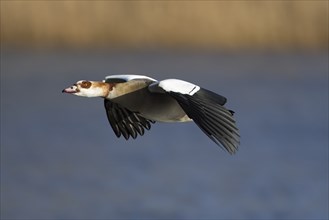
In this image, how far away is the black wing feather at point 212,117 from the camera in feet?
13.4

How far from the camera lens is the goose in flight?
4133 mm

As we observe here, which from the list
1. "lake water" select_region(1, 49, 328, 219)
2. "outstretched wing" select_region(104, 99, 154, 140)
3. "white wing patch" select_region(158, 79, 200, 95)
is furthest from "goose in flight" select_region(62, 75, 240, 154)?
"lake water" select_region(1, 49, 328, 219)

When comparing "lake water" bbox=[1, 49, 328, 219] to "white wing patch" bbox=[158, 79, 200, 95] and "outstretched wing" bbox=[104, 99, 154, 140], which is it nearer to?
"outstretched wing" bbox=[104, 99, 154, 140]

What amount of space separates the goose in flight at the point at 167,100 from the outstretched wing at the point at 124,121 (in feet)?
0.51

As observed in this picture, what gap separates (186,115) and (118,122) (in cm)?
46

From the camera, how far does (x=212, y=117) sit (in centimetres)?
418

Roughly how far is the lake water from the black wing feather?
3039 millimetres

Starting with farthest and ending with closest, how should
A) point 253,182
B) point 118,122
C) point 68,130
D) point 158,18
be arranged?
point 158,18, point 68,130, point 253,182, point 118,122

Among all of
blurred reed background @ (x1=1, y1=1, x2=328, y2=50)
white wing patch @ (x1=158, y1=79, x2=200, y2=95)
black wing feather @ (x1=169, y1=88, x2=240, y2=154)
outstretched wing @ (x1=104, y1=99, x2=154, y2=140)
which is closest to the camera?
black wing feather @ (x1=169, y1=88, x2=240, y2=154)

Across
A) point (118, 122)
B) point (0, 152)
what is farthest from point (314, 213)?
point (118, 122)

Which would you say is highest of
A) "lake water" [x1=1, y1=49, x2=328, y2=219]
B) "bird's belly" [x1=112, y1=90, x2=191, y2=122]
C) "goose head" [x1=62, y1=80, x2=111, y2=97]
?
"goose head" [x1=62, y1=80, x2=111, y2=97]

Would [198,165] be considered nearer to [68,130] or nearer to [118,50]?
[68,130]

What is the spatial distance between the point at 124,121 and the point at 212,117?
0.63 meters

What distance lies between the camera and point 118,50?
1091 cm
